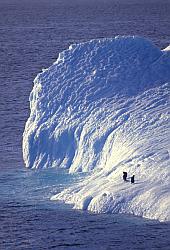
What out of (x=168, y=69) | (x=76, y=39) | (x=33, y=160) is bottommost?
(x=76, y=39)

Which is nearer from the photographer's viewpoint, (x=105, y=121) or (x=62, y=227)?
(x=62, y=227)

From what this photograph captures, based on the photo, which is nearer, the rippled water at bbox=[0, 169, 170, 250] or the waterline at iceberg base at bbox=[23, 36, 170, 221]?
the rippled water at bbox=[0, 169, 170, 250]

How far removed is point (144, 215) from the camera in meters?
71.6

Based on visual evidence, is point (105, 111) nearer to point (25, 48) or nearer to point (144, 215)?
point (144, 215)

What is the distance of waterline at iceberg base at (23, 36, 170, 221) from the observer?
248ft

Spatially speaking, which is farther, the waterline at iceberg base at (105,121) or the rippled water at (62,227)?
the waterline at iceberg base at (105,121)

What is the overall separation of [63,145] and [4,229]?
15391mm

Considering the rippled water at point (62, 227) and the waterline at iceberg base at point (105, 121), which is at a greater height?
Answer: the waterline at iceberg base at point (105, 121)

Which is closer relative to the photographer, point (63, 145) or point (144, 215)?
point (144, 215)

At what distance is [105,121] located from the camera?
277 ft

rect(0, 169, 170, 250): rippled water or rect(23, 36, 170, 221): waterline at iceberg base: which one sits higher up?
rect(23, 36, 170, 221): waterline at iceberg base

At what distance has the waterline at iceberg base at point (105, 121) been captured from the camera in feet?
248

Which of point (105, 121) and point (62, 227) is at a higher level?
point (105, 121)

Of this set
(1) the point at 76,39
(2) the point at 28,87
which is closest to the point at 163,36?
(1) the point at 76,39
